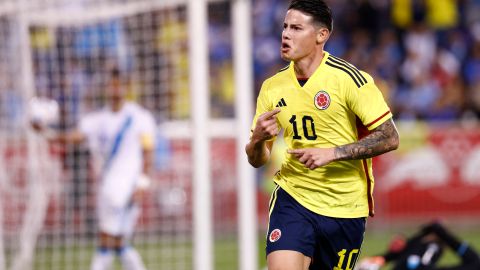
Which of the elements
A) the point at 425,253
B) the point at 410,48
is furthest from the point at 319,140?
the point at 410,48

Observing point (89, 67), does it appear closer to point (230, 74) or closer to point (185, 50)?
point (185, 50)

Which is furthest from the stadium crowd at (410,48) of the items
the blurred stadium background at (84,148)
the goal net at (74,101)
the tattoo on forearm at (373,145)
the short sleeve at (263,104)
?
the tattoo on forearm at (373,145)

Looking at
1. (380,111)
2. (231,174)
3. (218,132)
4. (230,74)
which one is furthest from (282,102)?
(230,74)

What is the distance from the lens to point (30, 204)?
12.8 metres

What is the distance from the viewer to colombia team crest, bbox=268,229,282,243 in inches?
280

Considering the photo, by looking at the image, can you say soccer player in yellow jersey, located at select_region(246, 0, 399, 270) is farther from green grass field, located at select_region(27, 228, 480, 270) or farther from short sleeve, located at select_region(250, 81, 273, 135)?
green grass field, located at select_region(27, 228, 480, 270)

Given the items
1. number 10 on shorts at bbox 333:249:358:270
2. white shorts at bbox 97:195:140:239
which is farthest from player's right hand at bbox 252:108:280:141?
white shorts at bbox 97:195:140:239

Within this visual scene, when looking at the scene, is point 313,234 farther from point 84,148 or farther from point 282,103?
point 84,148

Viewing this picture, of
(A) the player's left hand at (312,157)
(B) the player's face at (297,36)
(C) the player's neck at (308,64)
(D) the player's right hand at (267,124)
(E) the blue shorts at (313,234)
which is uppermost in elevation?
(B) the player's face at (297,36)

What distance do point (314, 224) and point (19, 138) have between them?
21.1 feet

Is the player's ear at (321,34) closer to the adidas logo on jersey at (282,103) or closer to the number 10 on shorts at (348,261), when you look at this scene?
the adidas logo on jersey at (282,103)

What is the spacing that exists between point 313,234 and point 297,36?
125 cm

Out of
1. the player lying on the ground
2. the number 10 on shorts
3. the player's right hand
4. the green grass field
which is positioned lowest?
the green grass field

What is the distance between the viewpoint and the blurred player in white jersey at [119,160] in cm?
1207
